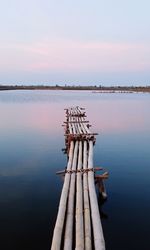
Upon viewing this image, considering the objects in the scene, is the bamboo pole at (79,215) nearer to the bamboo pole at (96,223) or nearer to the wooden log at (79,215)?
the wooden log at (79,215)

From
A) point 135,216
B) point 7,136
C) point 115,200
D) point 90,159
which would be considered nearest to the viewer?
point 135,216

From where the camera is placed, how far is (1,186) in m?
15.6

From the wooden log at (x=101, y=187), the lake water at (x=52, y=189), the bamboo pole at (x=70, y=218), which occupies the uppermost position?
the bamboo pole at (x=70, y=218)

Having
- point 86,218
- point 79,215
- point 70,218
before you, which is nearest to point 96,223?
point 86,218

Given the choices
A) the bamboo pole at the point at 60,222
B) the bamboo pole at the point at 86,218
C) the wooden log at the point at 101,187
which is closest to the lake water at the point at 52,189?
the wooden log at the point at 101,187

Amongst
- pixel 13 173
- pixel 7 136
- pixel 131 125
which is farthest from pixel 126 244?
pixel 131 125

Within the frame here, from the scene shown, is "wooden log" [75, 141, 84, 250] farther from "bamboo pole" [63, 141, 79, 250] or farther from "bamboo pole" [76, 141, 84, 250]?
"bamboo pole" [63, 141, 79, 250]

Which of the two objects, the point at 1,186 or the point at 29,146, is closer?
the point at 1,186

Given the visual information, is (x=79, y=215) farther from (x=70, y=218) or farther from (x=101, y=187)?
(x=101, y=187)

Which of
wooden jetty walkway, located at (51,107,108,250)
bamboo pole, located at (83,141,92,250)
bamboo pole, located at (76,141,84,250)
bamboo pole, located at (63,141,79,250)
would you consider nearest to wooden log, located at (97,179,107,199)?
wooden jetty walkway, located at (51,107,108,250)

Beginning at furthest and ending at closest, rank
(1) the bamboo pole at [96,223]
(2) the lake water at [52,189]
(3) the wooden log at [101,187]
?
(3) the wooden log at [101,187], (2) the lake water at [52,189], (1) the bamboo pole at [96,223]

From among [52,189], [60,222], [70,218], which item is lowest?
[52,189]

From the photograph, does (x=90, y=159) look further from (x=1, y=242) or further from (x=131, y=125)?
(x=131, y=125)

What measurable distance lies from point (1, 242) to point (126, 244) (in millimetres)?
4251
